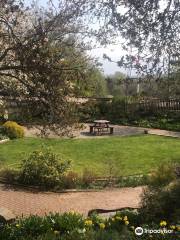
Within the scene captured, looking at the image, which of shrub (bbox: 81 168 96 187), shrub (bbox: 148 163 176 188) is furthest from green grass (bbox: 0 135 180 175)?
shrub (bbox: 148 163 176 188)

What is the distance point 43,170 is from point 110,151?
19.3ft

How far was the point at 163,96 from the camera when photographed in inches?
267

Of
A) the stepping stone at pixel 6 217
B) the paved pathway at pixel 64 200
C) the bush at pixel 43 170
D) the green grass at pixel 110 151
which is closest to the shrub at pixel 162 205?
the paved pathway at pixel 64 200

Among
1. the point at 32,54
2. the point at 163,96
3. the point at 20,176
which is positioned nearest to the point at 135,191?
the point at 20,176

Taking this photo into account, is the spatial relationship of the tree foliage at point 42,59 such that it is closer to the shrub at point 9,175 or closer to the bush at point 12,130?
the shrub at point 9,175

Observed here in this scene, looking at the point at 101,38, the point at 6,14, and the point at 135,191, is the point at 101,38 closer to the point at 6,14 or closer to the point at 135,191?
the point at 6,14

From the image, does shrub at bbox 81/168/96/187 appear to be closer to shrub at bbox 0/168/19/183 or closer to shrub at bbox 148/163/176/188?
shrub at bbox 0/168/19/183

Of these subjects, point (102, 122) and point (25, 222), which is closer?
point (25, 222)

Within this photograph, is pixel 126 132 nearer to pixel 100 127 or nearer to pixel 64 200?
pixel 100 127

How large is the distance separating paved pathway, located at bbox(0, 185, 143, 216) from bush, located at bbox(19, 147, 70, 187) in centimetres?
68

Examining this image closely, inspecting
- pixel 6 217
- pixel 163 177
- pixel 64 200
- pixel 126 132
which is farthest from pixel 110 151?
pixel 6 217

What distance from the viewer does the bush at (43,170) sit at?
47.0ft

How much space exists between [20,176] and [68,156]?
4.44 meters

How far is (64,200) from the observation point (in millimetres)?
12984
